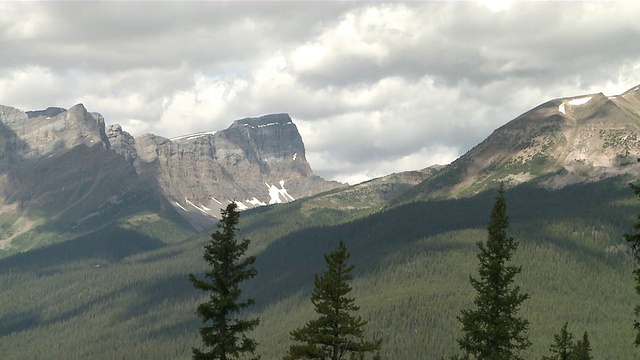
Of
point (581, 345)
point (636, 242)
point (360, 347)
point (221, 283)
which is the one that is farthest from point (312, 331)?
point (581, 345)

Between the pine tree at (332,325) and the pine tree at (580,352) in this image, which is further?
the pine tree at (580,352)

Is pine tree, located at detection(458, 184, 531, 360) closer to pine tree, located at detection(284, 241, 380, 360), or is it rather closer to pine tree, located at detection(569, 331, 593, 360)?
pine tree, located at detection(284, 241, 380, 360)

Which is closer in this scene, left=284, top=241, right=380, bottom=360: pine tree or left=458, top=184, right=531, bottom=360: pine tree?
left=284, top=241, right=380, bottom=360: pine tree

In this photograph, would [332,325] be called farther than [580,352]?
No

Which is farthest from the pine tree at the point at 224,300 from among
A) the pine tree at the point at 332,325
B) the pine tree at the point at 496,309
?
the pine tree at the point at 496,309

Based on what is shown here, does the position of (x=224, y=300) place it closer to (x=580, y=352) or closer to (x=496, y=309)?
(x=496, y=309)

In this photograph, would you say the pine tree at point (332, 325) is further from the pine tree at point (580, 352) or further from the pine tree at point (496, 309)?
the pine tree at point (580, 352)

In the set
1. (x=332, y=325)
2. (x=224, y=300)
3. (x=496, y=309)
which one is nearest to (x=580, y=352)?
(x=496, y=309)

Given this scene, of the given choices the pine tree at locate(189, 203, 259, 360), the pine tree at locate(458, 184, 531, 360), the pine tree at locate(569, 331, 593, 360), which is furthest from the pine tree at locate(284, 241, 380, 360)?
the pine tree at locate(569, 331, 593, 360)

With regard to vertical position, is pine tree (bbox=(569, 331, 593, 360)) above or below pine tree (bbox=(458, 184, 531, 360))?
below

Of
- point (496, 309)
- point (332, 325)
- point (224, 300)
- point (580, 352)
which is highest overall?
point (224, 300)

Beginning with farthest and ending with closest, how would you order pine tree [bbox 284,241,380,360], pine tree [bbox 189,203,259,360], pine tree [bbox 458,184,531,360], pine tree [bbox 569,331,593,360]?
1. pine tree [bbox 569,331,593,360]
2. pine tree [bbox 189,203,259,360]
3. pine tree [bbox 458,184,531,360]
4. pine tree [bbox 284,241,380,360]

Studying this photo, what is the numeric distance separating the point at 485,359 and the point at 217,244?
1664cm

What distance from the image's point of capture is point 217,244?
49.9 meters
